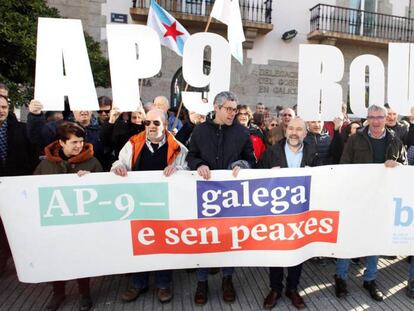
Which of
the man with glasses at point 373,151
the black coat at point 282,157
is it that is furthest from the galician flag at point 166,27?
the man with glasses at point 373,151

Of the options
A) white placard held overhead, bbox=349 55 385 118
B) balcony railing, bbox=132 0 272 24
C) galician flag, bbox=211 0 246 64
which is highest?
balcony railing, bbox=132 0 272 24

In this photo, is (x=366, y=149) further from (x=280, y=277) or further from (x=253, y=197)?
(x=280, y=277)

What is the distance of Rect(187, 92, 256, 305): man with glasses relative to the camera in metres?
3.11

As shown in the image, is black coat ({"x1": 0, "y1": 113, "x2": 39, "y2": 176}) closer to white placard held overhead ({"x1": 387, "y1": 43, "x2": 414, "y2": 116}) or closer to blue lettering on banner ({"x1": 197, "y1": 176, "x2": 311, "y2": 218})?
blue lettering on banner ({"x1": 197, "y1": 176, "x2": 311, "y2": 218})

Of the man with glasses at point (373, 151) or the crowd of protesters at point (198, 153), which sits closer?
the crowd of protesters at point (198, 153)

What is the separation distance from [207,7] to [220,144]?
867 centimetres

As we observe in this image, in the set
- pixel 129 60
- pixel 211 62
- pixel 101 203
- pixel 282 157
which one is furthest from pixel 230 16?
pixel 101 203

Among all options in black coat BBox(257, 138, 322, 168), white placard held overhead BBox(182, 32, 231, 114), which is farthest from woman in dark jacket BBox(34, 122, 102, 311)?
black coat BBox(257, 138, 322, 168)

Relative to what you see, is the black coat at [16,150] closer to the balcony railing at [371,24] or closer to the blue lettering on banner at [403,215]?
the blue lettering on banner at [403,215]

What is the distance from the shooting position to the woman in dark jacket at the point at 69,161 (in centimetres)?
296

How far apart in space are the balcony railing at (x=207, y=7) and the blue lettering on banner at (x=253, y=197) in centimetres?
826

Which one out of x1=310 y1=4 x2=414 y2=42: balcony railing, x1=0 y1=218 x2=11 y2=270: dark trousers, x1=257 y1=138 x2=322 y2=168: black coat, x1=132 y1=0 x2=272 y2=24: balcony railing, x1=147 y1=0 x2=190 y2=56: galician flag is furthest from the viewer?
x1=310 y1=4 x2=414 y2=42: balcony railing

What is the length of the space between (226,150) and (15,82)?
393cm

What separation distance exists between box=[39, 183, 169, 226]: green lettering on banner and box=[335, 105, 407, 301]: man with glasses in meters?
1.70
